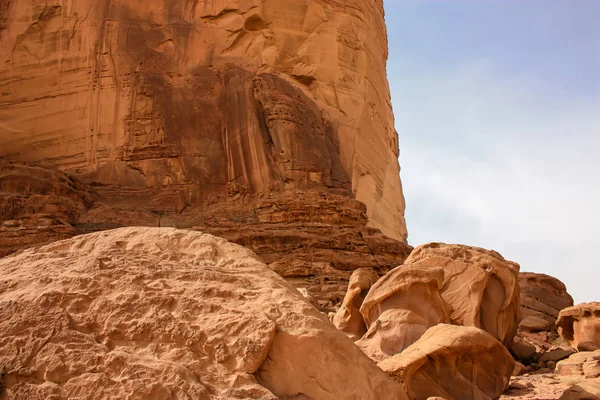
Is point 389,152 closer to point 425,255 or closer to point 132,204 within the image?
point 132,204

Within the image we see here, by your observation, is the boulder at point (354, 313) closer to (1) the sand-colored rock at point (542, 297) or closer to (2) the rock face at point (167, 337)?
(2) the rock face at point (167, 337)

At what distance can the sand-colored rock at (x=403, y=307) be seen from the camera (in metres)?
10.4

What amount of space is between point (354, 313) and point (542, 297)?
39.0 feet

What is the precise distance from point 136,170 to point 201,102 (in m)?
3.42

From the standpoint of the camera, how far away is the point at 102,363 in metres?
4.71

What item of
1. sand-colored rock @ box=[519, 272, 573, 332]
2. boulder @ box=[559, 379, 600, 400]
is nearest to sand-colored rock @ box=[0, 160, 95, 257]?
sand-colored rock @ box=[519, 272, 573, 332]

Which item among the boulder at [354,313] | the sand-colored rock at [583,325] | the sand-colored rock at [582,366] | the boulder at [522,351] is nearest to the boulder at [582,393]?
the sand-colored rock at [582,366]

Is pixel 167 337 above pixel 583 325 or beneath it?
beneath

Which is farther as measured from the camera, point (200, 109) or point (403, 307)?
point (200, 109)

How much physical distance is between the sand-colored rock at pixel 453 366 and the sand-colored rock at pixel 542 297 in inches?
479

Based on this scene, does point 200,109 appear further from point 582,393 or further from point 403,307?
point 582,393

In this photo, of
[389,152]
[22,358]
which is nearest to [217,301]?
[22,358]

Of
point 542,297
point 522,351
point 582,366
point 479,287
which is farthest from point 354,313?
point 542,297

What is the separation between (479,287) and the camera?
13.3m
